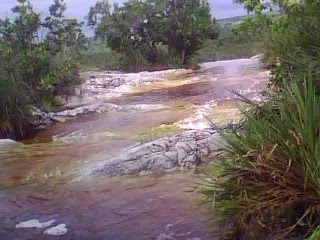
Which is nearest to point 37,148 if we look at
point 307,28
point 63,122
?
point 63,122

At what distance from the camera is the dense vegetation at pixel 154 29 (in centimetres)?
3075

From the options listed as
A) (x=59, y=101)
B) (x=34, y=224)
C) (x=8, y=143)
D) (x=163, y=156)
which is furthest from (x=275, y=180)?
(x=59, y=101)

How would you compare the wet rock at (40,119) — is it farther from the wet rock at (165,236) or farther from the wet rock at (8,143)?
the wet rock at (165,236)

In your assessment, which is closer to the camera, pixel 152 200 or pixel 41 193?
pixel 152 200

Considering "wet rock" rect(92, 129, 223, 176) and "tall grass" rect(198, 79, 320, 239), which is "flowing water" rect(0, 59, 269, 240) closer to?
"wet rock" rect(92, 129, 223, 176)

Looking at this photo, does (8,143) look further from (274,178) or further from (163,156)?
(274,178)

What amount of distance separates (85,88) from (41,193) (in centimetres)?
1356

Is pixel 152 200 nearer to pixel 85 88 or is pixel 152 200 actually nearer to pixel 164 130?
pixel 164 130

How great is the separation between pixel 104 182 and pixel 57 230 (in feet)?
6.13

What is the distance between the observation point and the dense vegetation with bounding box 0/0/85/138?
13.3 m

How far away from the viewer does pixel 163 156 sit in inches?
324

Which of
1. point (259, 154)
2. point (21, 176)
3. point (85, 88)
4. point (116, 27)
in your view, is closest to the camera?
point (259, 154)

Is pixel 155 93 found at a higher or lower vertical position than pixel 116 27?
lower

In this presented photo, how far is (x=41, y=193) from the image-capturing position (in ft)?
25.4
